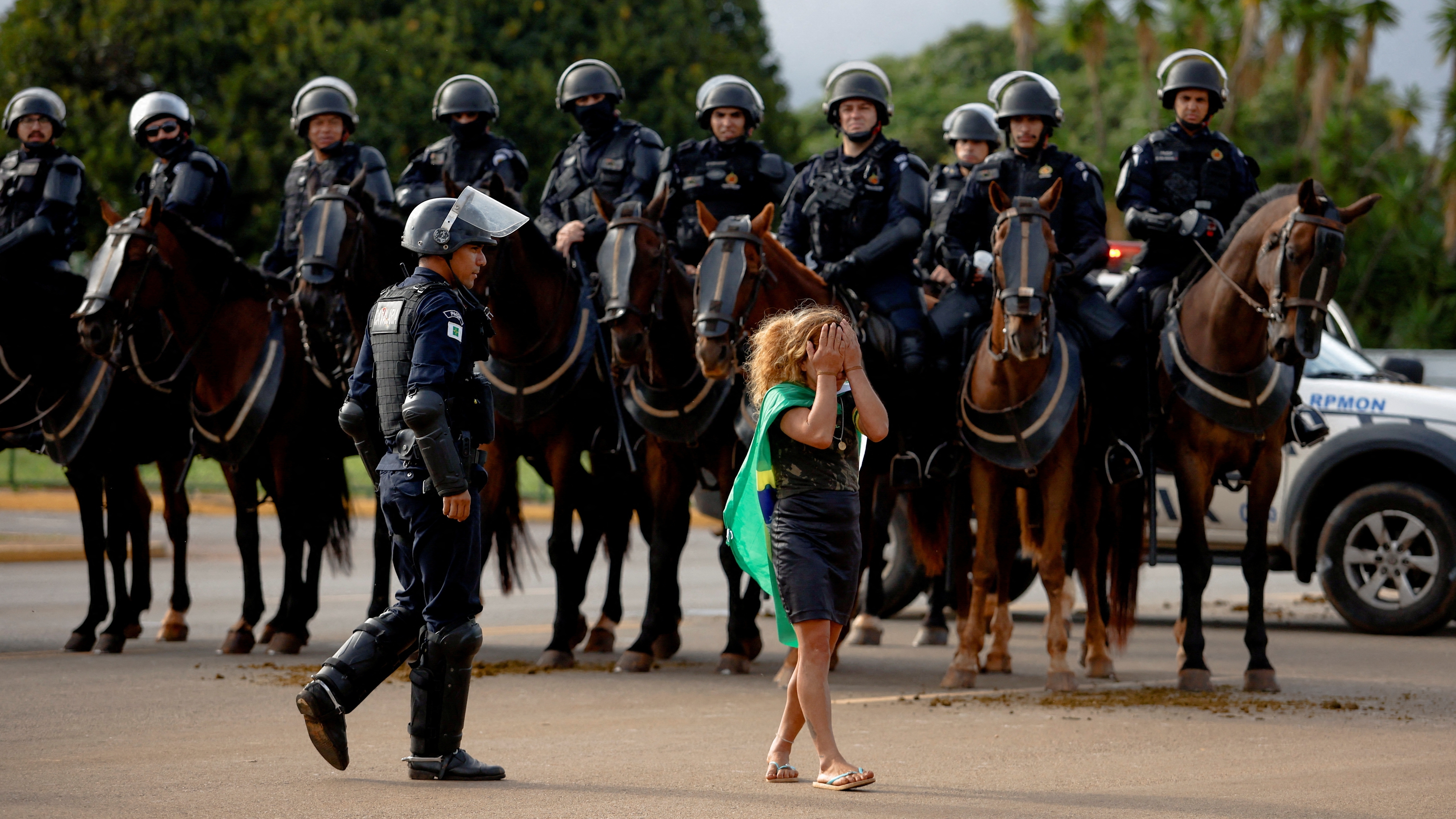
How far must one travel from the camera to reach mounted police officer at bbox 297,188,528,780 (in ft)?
21.2

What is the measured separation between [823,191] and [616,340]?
1.71m

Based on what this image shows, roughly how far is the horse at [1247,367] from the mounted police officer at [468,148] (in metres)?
4.42

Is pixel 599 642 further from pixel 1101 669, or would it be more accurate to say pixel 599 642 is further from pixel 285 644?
Result: pixel 1101 669

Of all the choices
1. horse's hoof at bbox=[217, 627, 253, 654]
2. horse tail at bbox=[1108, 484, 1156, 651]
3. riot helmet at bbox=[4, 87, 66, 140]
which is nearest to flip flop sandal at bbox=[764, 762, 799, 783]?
Answer: horse tail at bbox=[1108, 484, 1156, 651]

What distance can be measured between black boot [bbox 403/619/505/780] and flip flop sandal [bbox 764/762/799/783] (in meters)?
1.04

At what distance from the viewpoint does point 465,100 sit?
11750 mm

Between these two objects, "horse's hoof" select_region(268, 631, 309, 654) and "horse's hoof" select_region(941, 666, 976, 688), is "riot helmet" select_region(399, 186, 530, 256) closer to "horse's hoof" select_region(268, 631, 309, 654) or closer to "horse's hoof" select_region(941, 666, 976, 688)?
"horse's hoof" select_region(941, 666, 976, 688)

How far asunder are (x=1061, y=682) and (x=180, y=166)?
655 cm

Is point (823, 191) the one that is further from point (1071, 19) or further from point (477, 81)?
point (1071, 19)

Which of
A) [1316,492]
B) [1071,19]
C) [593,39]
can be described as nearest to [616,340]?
[1316,492]

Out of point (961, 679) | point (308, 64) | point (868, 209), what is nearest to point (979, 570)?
point (961, 679)

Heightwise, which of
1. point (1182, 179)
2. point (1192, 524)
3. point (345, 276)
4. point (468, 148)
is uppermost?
point (468, 148)

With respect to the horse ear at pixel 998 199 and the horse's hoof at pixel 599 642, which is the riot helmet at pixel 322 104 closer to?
the horse's hoof at pixel 599 642

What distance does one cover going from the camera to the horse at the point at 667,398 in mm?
9828
